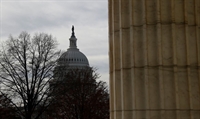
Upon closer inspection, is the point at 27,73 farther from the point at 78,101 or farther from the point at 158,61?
the point at 158,61

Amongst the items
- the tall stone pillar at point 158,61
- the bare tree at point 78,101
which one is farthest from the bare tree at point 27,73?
the tall stone pillar at point 158,61

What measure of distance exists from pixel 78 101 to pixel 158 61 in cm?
3159

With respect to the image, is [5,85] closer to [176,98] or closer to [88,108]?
[88,108]

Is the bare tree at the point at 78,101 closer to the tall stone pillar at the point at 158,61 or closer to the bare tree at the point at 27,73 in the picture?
the bare tree at the point at 27,73

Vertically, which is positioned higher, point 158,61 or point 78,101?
point 78,101

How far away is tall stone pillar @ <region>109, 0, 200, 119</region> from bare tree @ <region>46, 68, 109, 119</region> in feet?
96.3

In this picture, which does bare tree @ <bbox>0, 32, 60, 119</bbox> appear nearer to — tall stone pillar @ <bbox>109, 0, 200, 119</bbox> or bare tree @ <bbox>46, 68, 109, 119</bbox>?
bare tree @ <bbox>46, 68, 109, 119</bbox>

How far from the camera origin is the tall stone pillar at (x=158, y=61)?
338 inches

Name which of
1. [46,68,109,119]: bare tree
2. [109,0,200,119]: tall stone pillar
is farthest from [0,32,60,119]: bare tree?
[109,0,200,119]: tall stone pillar

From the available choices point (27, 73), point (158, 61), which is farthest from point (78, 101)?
point (158, 61)

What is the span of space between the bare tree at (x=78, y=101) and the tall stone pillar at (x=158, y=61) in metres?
29.3

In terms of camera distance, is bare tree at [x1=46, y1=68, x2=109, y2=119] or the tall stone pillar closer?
the tall stone pillar

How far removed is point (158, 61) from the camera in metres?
8.67

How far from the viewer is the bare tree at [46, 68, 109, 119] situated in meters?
38.7
